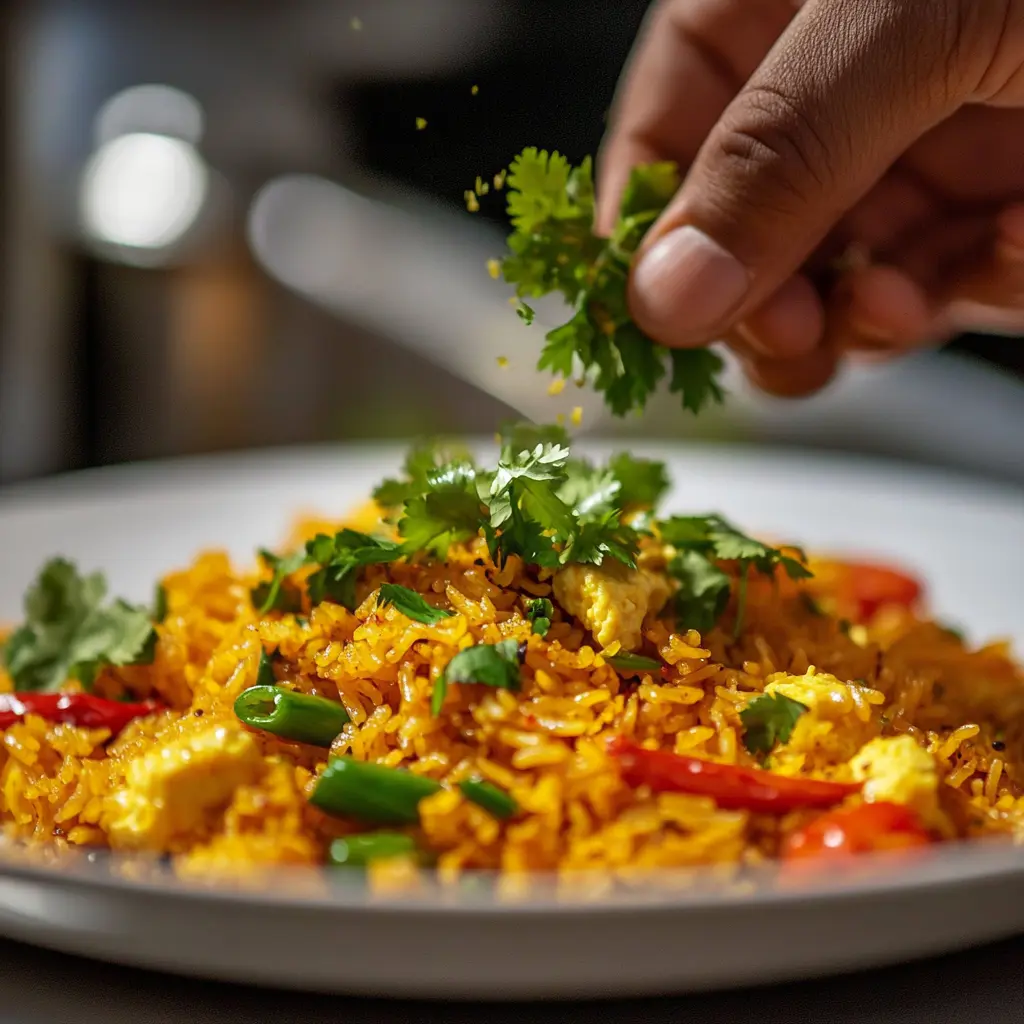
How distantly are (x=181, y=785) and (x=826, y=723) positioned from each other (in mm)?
889

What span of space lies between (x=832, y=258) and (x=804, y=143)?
3.35 feet

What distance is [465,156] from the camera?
6.77 ft

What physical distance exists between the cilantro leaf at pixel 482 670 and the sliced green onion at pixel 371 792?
121 mm

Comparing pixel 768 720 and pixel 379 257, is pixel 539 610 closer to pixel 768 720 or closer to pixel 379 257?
pixel 768 720

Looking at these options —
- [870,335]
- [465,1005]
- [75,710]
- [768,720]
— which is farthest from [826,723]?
[870,335]

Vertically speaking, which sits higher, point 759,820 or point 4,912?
point 759,820

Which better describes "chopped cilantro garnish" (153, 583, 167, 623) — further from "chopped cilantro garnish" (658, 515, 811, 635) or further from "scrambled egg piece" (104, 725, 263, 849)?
"chopped cilantro garnish" (658, 515, 811, 635)

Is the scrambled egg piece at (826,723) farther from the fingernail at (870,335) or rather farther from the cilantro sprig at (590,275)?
the fingernail at (870,335)

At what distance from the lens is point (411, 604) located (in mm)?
1804

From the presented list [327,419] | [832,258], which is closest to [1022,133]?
[832,258]

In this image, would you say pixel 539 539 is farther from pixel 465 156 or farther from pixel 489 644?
pixel 465 156

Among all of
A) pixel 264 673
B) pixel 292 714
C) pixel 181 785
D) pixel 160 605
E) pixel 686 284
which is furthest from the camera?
pixel 160 605

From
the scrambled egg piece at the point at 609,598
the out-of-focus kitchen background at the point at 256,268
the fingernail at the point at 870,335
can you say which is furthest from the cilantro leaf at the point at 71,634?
the out-of-focus kitchen background at the point at 256,268

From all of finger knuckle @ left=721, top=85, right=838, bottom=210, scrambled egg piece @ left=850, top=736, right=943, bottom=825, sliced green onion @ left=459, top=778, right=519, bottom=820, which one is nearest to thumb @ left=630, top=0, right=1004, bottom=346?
finger knuckle @ left=721, top=85, right=838, bottom=210
